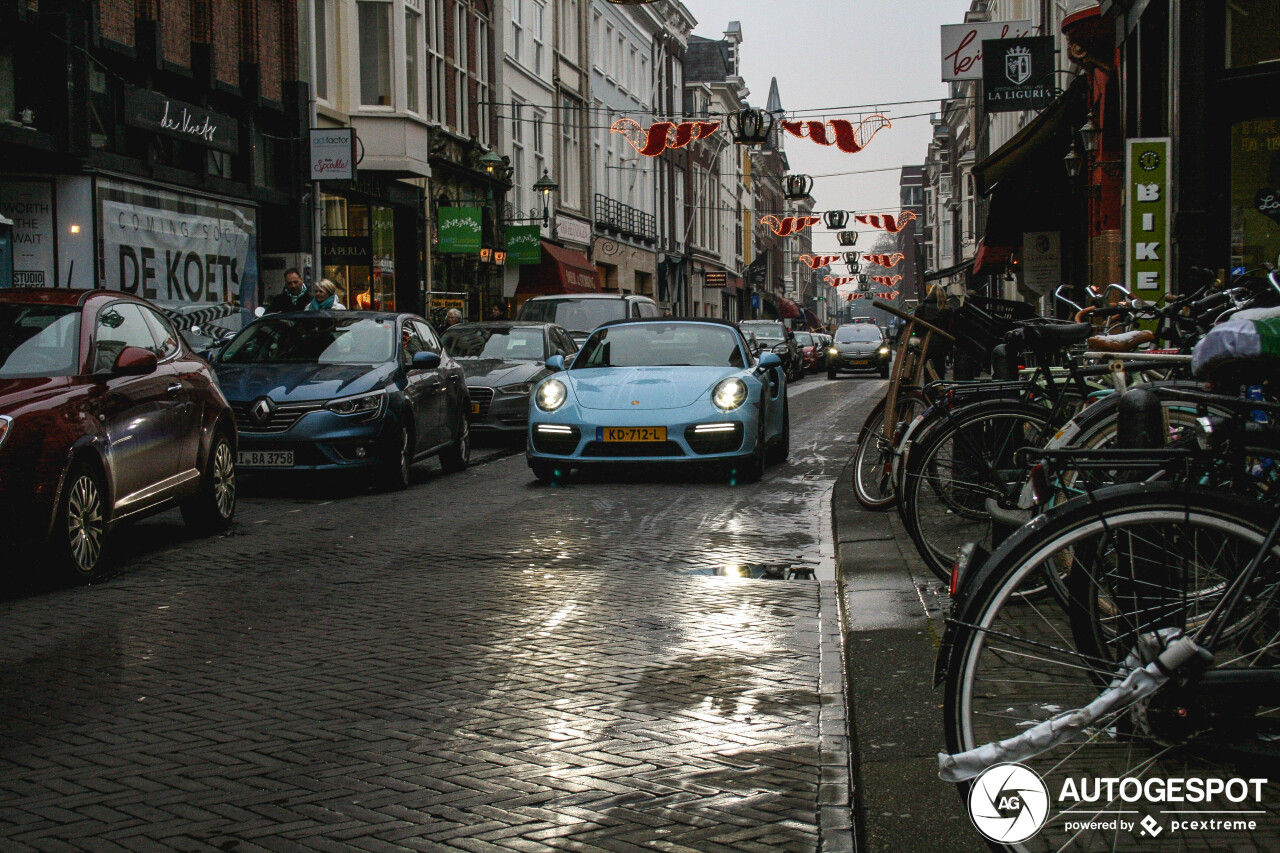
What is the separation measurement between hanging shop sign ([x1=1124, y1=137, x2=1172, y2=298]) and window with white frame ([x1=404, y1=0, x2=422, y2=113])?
1722 centimetres

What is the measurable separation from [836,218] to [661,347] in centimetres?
5226

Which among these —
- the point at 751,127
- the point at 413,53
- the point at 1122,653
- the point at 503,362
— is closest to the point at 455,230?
the point at 413,53

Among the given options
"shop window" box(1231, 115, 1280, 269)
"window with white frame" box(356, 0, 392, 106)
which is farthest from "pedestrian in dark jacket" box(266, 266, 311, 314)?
"window with white frame" box(356, 0, 392, 106)

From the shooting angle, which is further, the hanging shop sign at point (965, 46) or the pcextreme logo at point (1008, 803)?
the hanging shop sign at point (965, 46)

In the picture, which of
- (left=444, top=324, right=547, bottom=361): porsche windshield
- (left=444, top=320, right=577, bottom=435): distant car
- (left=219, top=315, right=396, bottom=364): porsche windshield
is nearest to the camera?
(left=219, top=315, right=396, bottom=364): porsche windshield

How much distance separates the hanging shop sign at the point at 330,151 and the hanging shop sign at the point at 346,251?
2.32 m

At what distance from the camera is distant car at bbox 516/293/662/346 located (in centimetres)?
2238

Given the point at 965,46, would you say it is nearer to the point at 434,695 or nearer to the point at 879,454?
the point at 879,454

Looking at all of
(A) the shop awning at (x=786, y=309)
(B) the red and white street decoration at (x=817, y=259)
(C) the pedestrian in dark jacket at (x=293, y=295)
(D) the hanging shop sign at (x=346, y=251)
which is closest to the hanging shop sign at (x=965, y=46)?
(D) the hanging shop sign at (x=346, y=251)

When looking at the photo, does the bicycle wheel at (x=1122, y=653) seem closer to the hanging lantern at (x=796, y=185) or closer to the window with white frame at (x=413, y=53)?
the window with white frame at (x=413, y=53)

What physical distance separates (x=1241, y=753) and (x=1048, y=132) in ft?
56.0

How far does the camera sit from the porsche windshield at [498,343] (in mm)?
17547

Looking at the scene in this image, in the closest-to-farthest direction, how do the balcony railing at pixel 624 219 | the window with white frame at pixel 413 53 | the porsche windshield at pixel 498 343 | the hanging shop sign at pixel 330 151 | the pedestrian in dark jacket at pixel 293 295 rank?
the pedestrian in dark jacket at pixel 293 295, the porsche windshield at pixel 498 343, the hanging shop sign at pixel 330 151, the window with white frame at pixel 413 53, the balcony railing at pixel 624 219
